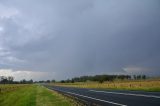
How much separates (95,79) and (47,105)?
143029 millimetres

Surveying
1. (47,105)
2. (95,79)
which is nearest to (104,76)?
(95,79)

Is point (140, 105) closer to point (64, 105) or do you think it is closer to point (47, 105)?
point (64, 105)

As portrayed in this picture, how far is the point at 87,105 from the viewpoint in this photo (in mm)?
21031

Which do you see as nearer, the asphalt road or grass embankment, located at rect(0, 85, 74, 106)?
the asphalt road

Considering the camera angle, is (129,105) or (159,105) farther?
(129,105)

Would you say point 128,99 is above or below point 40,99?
above

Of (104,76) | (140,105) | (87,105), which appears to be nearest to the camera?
(140,105)

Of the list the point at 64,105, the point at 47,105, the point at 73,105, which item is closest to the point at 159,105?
the point at 73,105

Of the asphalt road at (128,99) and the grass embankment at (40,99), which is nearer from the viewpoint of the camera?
the asphalt road at (128,99)

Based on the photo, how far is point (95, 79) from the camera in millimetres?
167625

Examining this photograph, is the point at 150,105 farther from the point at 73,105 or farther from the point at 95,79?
the point at 95,79

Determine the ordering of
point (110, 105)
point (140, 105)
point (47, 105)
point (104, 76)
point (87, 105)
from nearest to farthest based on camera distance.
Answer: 1. point (140, 105)
2. point (110, 105)
3. point (87, 105)
4. point (47, 105)
5. point (104, 76)

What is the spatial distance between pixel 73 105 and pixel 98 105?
3.14 meters

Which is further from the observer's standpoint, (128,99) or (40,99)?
(40,99)
